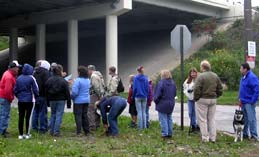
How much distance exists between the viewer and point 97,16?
34562 mm

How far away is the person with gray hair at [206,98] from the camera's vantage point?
10562 mm

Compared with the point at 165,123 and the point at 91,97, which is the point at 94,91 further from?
the point at 165,123

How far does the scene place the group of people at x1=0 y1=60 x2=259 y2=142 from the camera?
10672mm

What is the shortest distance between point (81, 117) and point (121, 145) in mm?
1949

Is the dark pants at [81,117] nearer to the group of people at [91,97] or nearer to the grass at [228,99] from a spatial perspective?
the group of people at [91,97]

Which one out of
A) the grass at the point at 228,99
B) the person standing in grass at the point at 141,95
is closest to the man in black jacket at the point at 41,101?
the person standing in grass at the point at 141,95

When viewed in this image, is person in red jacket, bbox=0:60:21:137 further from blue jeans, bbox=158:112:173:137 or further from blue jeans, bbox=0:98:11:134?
blue jeans, bbox=158:112:173:137

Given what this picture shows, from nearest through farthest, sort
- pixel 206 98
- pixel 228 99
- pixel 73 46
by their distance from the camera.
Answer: pixel 206 98, pixel 228 99, pixel 73 46

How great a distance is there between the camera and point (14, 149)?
8.87m

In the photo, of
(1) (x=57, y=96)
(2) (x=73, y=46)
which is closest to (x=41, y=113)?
(1) (x=57, y=96)

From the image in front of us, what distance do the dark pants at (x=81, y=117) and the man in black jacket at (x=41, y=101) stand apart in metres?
0.90

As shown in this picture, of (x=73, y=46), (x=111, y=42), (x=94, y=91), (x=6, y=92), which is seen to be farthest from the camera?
(x=73, y=46)

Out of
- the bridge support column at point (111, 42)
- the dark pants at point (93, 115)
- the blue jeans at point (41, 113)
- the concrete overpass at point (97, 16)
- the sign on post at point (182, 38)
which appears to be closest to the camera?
the blue jeans at point (41, 113)

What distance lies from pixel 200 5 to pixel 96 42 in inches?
485
